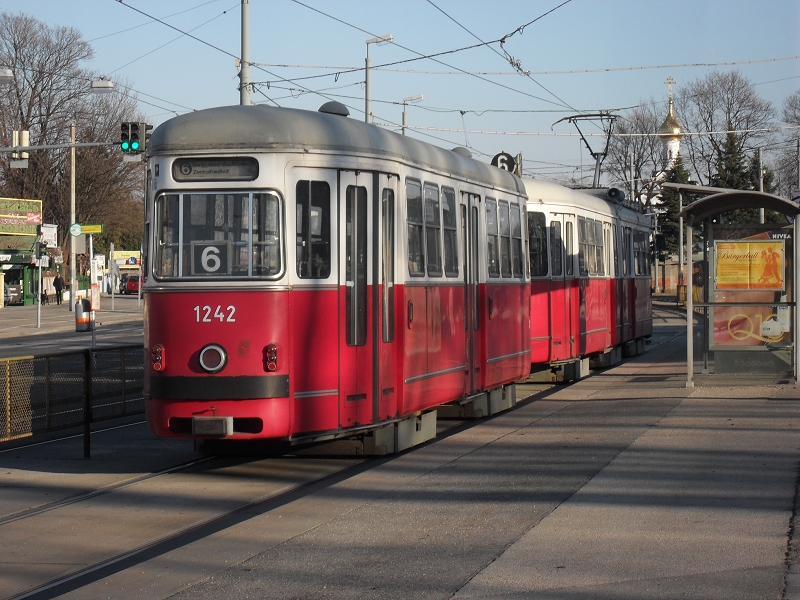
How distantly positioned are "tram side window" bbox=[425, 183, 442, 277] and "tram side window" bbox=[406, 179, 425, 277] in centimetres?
19

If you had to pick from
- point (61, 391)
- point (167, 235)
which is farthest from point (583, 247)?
point (167, 235)

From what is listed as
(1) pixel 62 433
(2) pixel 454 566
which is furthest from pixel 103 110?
(2) pixel 454 566

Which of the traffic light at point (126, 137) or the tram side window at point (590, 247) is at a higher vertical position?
the traffic light at point (126, 137)

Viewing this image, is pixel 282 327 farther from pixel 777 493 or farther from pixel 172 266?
pixel 777 493

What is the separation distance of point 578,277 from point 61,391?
33.8ft

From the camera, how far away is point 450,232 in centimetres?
1246

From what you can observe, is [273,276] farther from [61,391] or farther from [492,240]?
[492,240]

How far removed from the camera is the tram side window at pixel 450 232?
40.4 feet

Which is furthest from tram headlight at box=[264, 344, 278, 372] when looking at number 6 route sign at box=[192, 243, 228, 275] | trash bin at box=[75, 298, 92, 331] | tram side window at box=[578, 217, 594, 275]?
trash bin at box=[75, 298, 92, 331]

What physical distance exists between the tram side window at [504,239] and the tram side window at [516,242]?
8.2 inches

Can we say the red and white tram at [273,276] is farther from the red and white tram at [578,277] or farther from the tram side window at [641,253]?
the tram side window at [641,253]

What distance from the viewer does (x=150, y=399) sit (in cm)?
995

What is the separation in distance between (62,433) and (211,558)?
7.89 meters

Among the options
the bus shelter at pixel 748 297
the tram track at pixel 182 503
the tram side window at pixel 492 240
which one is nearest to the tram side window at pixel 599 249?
the bus shelter at pixel 748 297
